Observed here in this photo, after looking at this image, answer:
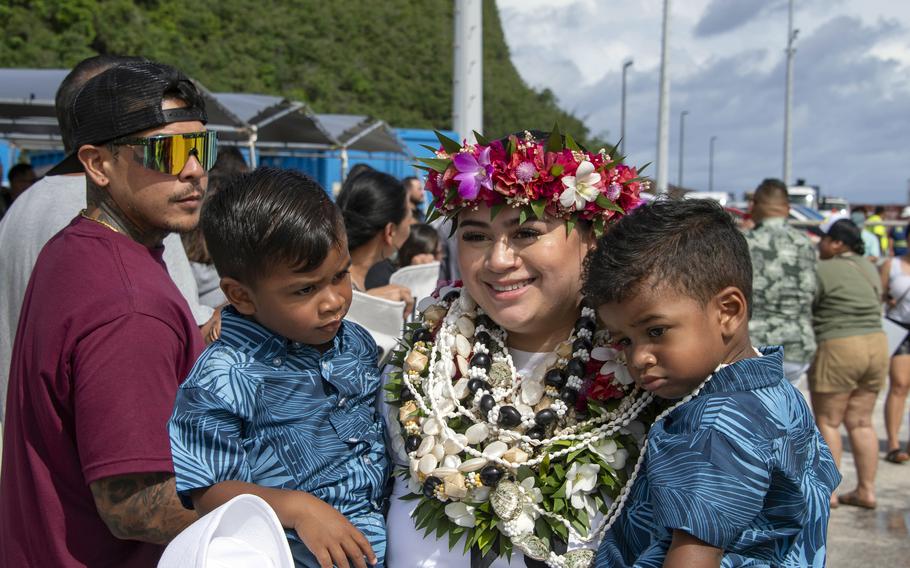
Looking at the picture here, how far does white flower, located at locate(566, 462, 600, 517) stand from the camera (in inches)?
87.7

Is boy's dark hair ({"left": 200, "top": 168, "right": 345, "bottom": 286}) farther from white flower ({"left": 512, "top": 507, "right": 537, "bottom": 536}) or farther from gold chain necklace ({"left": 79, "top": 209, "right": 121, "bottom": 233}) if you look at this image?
white flower ({"left": 512, "top": 507, "right": 537, "bottom": 536})

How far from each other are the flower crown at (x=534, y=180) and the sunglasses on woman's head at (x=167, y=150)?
648mm

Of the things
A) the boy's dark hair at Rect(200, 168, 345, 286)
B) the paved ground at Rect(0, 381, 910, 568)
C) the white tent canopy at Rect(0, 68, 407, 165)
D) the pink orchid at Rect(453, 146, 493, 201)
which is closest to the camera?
the boy's dark hair at Rect(200, 168, 345, 286)

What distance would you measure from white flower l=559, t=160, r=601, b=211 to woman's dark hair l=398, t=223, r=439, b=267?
449 centimetres

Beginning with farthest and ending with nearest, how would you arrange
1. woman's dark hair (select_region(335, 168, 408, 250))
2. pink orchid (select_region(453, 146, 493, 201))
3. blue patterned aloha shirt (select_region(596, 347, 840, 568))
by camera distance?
woman's dark hair (select_region(335, 168, 408, 250))
pink orchid (select_region(453, 146, 493, 201))
blue patterned aloha shirt (select_region(596, 347, 840, 568))

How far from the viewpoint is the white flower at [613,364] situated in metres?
2.28

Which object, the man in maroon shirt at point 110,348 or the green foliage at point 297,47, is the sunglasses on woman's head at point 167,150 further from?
the green foliage at point 297,47

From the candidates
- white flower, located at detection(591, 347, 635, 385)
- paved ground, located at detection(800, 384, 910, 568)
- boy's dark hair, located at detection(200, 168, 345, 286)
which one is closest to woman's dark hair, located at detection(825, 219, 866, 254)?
paved ground, located at detection(800, 384, 910, 568)

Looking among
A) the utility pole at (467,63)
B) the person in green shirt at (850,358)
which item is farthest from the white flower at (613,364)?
the utility pole at (467,63)

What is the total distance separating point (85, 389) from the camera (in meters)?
2.06

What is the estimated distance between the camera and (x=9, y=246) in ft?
10.5

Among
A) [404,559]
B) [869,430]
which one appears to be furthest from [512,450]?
[869,430]

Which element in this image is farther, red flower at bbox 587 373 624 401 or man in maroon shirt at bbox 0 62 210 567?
red flower at bbox 587 373 624 401

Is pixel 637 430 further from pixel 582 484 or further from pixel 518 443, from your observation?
pixel 518 443
